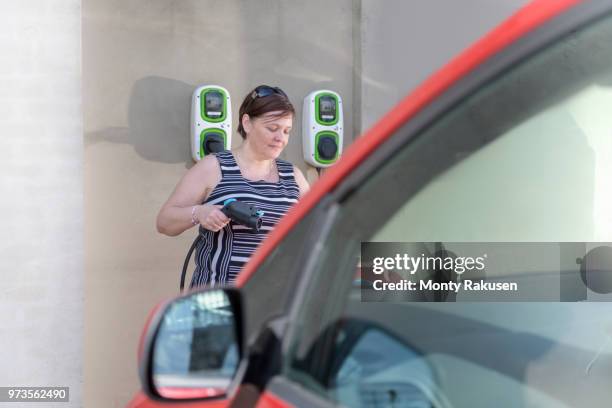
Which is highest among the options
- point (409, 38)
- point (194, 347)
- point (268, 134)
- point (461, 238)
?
point (409, 38)

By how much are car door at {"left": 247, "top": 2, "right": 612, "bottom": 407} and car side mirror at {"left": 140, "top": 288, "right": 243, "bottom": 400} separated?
0.22ft

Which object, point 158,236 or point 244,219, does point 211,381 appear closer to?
point 244,219

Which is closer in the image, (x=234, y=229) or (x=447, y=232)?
(x=447, y=232)

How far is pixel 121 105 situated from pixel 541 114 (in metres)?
4.10

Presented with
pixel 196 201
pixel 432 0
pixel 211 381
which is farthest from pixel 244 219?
pixel 432 0

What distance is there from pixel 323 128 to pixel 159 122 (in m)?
0.88

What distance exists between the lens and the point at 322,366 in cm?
128

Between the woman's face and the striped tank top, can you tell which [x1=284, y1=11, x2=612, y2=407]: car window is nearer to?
the striped tank top

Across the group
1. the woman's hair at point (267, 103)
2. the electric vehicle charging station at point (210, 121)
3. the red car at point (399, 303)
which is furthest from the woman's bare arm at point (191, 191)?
the red car at point (399, 303)

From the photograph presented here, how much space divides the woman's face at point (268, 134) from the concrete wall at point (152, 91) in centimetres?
154

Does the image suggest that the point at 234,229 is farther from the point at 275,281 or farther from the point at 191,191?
the point at 275,281

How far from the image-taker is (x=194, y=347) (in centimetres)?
133

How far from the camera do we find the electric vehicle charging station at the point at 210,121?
5.13 metres

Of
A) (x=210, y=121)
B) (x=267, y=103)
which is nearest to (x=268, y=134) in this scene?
(x=267, y=103)
